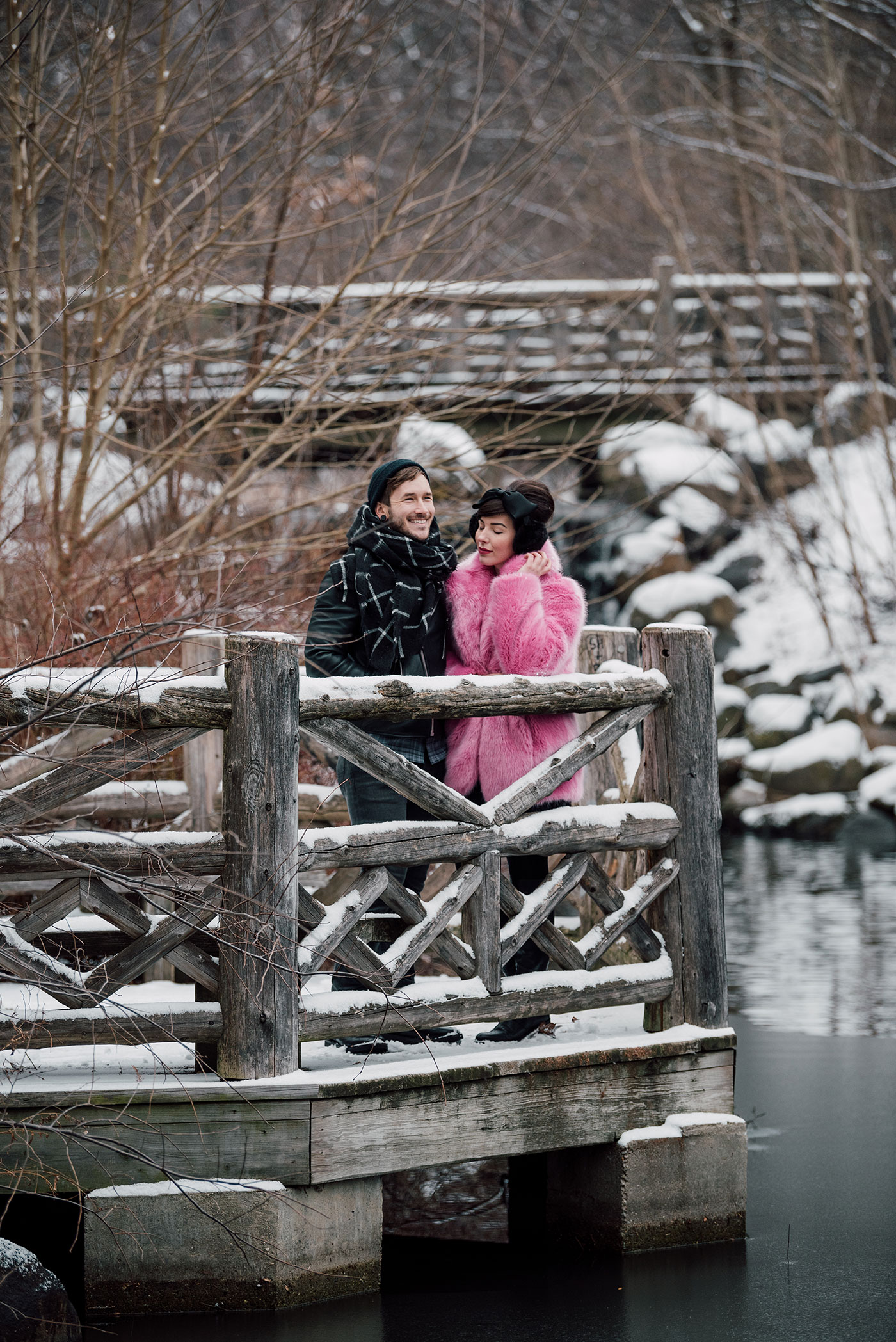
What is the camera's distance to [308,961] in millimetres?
4109

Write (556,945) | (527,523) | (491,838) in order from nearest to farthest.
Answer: (491,838) < (556,945) < (527,523)

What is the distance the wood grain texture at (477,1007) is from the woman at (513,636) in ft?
1.05

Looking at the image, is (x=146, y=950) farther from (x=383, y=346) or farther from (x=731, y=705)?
(x=731, y=705)

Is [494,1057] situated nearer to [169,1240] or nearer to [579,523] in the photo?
[169,1240]

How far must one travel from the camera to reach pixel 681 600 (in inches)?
758

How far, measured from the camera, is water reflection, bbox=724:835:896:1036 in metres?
8.36

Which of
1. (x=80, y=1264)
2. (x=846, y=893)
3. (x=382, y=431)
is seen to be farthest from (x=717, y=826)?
(x=846, y=893)

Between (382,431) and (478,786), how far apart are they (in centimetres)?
527

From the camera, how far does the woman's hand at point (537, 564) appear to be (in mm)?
4762

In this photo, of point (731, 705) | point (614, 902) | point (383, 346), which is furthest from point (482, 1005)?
point (731, 705)

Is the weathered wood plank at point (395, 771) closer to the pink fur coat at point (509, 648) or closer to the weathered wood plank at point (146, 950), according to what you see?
the pink fur coat at point (509, 648)

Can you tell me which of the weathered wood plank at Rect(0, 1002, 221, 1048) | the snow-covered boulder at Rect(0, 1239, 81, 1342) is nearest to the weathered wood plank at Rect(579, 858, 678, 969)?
the weathered wood plank at Rect(0, 1002, 221, 1048)

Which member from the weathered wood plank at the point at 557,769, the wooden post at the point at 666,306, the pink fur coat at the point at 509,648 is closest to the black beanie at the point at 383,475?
the pink fur coat at the point at 509,648

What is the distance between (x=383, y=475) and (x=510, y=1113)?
2.06 metres
